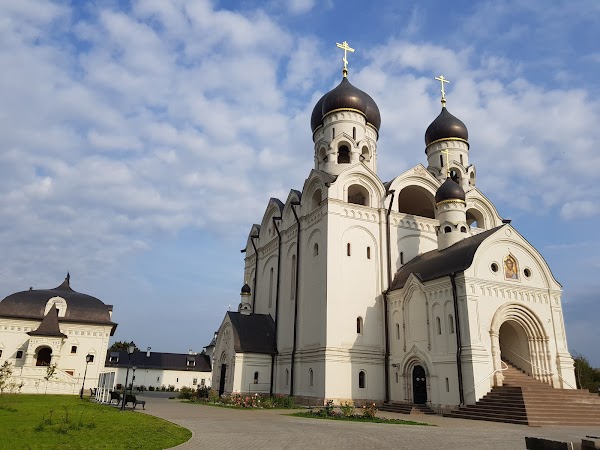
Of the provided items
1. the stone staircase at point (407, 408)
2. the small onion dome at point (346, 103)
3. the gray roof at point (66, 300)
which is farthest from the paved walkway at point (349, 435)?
the gray roof at point (66, 300)

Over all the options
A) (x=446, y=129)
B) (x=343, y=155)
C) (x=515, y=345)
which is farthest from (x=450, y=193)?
(x=446, y=129)

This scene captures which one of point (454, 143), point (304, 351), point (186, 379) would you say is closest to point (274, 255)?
point (304, 351)

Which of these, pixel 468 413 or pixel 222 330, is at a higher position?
pixel 222 330

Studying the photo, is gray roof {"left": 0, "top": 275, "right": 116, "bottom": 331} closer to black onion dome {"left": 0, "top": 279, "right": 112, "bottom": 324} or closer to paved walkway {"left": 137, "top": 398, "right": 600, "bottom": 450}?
black onion dome {"left": 0, "top": 279, "right": 112, "bottom": 324}

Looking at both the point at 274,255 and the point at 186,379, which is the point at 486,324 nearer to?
the point at 274,255

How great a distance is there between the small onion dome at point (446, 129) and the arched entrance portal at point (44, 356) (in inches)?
1181

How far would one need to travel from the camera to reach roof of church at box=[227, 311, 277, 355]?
1094 inches

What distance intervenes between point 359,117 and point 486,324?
53.6 ft

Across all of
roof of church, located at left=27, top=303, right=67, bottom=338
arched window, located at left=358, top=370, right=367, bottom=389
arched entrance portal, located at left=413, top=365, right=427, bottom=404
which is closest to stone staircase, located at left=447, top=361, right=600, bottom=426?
arched entrance portal, located at left=413, top=365, right=427, bottom=404

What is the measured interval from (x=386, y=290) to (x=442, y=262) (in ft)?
12.2

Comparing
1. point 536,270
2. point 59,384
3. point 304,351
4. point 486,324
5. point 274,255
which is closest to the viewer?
point 486,324

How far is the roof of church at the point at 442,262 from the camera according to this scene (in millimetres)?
21078

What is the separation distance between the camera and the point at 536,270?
22125 millimetres

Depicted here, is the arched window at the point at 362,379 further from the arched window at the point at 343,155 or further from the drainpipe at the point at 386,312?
the arched window at the point at 343,155
